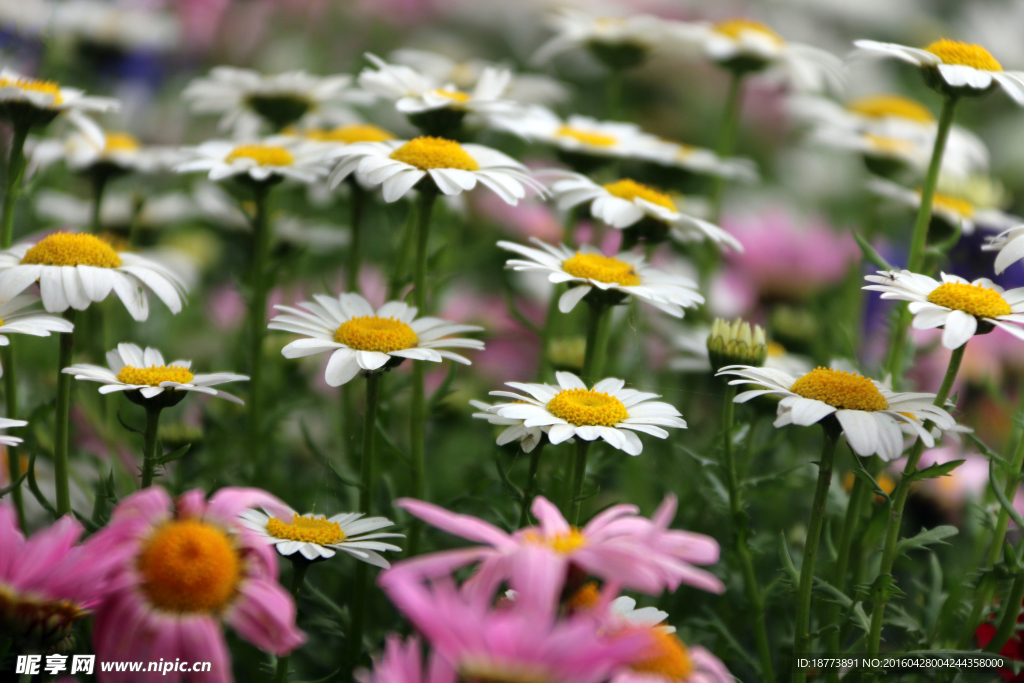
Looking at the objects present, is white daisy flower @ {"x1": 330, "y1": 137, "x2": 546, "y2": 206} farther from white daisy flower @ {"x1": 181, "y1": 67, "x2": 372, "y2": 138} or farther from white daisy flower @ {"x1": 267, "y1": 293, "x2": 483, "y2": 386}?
white daisy flower @ {"x1": 181, "y1": 67, "x2": 372, "y2": 138}

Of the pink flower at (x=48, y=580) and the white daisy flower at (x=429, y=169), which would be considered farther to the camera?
the white daisy flower at (x=429, y=169)

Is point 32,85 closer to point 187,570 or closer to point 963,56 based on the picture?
point 187,570

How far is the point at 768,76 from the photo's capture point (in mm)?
1738

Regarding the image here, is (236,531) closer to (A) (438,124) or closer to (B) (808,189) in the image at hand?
(A) (438,124)

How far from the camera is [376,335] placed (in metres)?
0.89

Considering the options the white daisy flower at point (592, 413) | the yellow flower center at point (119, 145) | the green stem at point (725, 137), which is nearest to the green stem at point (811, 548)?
the white daisy flower at point (592, 413)

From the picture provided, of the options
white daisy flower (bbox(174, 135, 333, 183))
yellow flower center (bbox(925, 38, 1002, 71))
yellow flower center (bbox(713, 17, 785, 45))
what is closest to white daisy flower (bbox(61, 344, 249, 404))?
white daisy flower (bbox(174, 135, 333, 183))

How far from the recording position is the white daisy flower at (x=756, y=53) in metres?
1.55

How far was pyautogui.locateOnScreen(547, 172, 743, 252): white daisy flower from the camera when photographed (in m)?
1.08

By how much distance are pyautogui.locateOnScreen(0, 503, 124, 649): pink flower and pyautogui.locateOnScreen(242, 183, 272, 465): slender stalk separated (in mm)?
510

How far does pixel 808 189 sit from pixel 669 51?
1459mm

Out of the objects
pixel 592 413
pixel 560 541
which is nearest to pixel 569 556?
pixel 560 541

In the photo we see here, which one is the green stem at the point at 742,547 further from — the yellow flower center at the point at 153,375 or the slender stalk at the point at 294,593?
the yellow flower center at the point at 153,375

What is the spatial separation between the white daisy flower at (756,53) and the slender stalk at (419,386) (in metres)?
0.75
